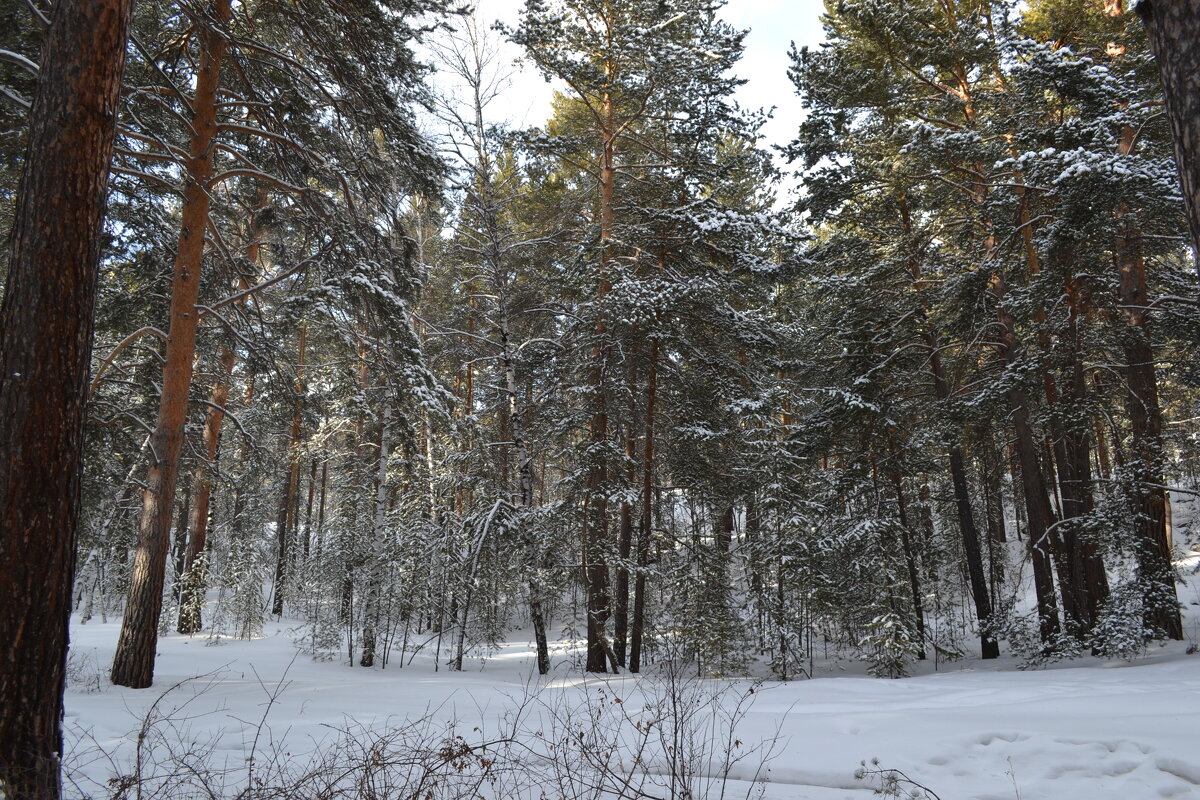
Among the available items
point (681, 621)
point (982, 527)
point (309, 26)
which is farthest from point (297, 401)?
point (982, 527)

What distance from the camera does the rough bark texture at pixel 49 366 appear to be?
3275 mm

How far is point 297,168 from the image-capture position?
8.43 metres

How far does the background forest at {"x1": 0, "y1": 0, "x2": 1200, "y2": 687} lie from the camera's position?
8.20m

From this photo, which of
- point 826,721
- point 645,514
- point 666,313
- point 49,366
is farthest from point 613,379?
point 49,366

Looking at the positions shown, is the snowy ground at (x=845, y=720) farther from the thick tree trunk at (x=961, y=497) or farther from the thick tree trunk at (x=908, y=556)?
the thick tree trunk at (x=961, y=497)

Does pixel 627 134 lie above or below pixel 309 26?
above

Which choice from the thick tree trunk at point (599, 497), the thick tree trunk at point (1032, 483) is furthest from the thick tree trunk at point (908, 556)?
the thick tree trunk at point (599, 497)

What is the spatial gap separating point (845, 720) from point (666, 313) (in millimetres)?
7114

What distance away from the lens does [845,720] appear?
20.1 ft

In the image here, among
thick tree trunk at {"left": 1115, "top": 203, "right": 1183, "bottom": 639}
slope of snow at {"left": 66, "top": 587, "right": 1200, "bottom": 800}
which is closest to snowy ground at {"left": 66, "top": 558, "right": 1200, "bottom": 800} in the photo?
slope of snow at {"left": 66, "top": 587, "right": 1200, "bottom": 800}

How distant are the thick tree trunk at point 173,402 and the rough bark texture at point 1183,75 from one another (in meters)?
8.62

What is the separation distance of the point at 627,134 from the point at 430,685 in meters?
9.85

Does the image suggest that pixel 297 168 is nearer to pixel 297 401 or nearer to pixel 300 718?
pixel 297 401

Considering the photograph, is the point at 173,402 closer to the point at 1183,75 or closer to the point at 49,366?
the point at 49,366
